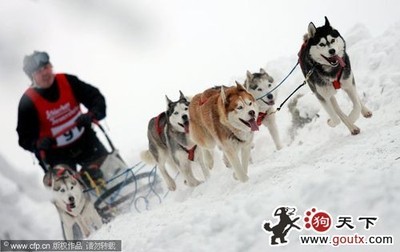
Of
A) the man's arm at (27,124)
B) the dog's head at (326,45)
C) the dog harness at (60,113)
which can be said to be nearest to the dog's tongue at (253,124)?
the dog's head at (326,45)

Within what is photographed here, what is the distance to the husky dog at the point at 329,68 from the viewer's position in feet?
17.9

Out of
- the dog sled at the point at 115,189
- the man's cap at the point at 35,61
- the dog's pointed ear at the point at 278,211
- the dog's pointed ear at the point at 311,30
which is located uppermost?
the man's cap at the point at 35,61

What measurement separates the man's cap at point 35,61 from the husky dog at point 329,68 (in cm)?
316

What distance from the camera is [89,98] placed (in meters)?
6.92

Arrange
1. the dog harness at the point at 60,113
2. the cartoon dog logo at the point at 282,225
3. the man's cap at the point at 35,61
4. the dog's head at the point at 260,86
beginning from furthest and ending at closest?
the dog's head at the point at 260,86
the dog harness at the point at 60,113
the man's cap at the point at 35,61
the cartoon dog logo at the point at 282,225

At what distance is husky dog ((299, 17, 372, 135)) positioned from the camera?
5.46 meters

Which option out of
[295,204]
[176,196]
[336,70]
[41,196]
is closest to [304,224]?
[295,204]

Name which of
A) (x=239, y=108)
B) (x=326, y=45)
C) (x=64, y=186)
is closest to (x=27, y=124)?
(x=64, y=186)

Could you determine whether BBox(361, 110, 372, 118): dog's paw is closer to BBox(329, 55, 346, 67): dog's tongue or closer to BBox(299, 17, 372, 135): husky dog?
BBox(299, 17, 372, 135): husky dog

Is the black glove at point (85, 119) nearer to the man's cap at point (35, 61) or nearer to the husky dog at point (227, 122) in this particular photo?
the man's cap at point (35, 61)

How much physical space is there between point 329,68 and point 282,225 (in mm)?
2538

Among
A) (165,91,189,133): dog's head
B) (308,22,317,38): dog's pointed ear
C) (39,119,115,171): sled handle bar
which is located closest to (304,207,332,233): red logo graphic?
(308,22,317,38): dog's pointed ear

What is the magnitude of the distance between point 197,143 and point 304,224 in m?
2.81

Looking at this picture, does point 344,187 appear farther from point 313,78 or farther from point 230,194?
point 313,78
